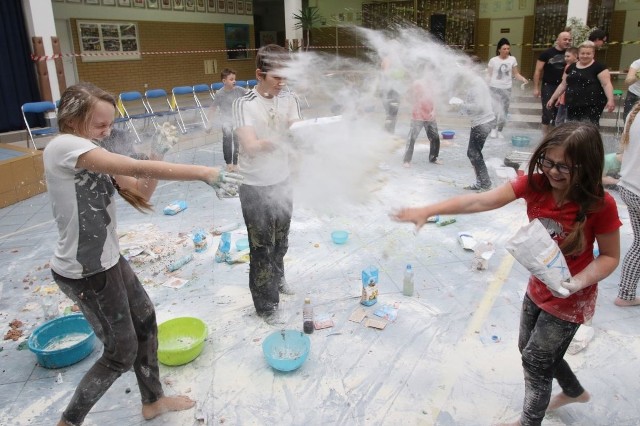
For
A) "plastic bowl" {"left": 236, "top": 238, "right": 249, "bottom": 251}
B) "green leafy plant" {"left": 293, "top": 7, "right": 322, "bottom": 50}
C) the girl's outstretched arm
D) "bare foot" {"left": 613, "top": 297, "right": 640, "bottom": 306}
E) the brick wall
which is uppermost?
"green leafy plant" {"left": 293, "top": 7, "right": 322, "bottom": 50}

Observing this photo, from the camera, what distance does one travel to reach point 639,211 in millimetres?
3195

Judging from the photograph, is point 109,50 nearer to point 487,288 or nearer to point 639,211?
point 487,288

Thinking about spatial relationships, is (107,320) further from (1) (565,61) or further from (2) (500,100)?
(2) (500,100)

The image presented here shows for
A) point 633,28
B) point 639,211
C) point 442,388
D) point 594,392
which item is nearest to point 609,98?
point 639,211

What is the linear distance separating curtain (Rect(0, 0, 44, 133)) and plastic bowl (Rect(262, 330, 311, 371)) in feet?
26.8

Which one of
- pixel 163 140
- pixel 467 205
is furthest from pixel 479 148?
pixel 163 140

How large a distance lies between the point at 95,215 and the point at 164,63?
12.6 meters

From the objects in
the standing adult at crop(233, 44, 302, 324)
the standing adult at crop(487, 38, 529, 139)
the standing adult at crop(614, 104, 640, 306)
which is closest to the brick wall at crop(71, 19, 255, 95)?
the standing adult at crop(487, 38, 529, 139)

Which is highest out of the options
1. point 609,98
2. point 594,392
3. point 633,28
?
point 633,28

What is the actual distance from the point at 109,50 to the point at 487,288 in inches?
445

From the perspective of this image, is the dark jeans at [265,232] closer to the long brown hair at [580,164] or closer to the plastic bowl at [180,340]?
the plastic bowl at [180,340]

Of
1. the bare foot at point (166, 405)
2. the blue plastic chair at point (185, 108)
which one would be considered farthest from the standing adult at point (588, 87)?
the blue plastic chair at point (185, 108)

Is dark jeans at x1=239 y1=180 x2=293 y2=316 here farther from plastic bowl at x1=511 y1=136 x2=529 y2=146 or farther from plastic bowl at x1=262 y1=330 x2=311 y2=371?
plastic bowl at x1=511 y1=136 x2=529 y2=146

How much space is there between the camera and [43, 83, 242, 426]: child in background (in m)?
1.92
